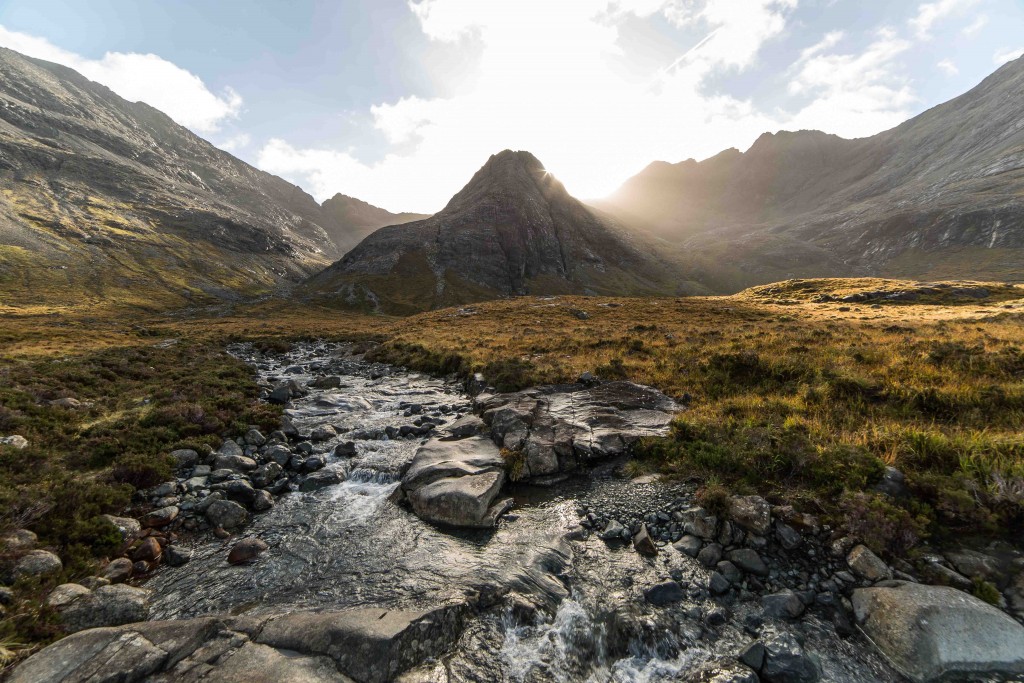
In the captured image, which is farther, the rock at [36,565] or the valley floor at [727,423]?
the valley floor at [727,423]

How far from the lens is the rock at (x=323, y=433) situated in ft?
52.6

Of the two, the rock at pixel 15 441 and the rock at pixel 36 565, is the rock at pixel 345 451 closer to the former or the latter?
the rock at pixel 36 565

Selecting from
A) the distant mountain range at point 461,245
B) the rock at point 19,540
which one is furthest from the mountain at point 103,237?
the rock at point 19,540

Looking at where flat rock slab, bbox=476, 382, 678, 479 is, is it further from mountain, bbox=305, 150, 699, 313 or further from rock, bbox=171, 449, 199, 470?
mountain, bbox=305, 150, 699, 313

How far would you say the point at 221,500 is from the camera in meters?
10.8

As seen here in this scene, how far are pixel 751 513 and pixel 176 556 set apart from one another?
12.8 m

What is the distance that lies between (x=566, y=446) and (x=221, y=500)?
9.91 metres

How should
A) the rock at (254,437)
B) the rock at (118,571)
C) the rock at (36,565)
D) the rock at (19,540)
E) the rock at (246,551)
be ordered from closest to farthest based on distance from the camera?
the rock at (36,565) < the rock at (19,540) < the rock at (118,571) < the rock at (246,551) < the rock at (254,437)

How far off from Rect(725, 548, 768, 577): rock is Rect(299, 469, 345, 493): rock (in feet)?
36.4

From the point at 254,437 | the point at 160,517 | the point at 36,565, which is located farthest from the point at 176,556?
the point at 254,437

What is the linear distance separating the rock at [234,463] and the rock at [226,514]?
2.39 m

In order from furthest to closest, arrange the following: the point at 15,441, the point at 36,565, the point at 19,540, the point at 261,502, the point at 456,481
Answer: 1. the point at 15,441
2. the point at 456,481
3. the point at 261,502
4. the point at 19,540
5. the point at 36,565

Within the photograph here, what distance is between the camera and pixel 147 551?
29.3ft

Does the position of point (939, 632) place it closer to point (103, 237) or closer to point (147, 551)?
point (147, 551)
